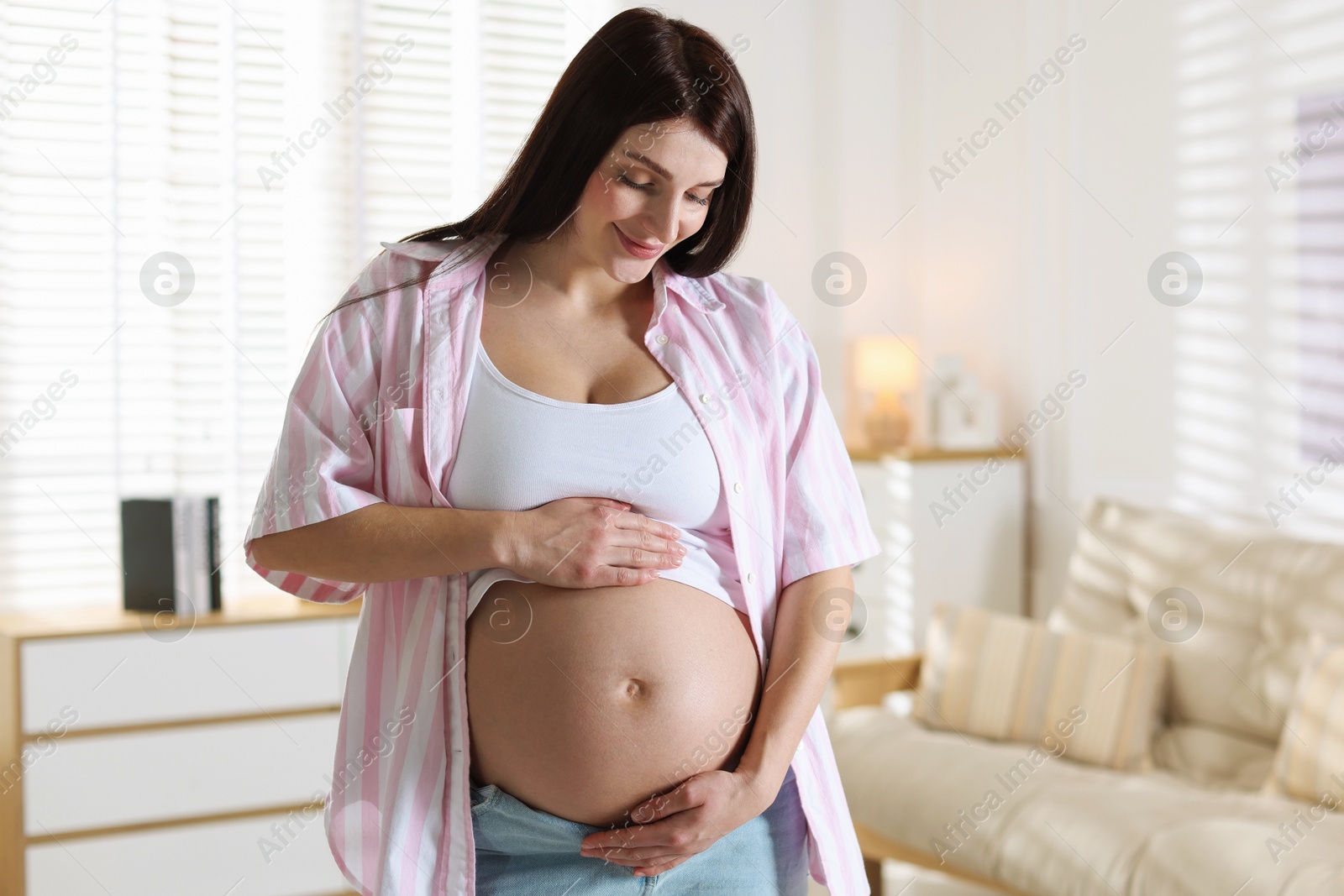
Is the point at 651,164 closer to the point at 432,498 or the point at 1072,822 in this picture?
the point at 432,498

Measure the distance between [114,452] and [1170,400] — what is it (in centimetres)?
276

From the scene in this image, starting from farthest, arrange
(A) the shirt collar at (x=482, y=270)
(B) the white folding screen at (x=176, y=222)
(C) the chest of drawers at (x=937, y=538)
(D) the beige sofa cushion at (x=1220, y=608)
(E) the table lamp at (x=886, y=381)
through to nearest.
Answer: (E) the table lamp at (x=886, y=381) → (C) the chest of drawers at (x=937, y=538) → (B) the white folding screen at (x=176, y=222) → (D) the beige sofa cushion at (x=1220, y=608) → (A) the shirt collar at (x=482, y=270)

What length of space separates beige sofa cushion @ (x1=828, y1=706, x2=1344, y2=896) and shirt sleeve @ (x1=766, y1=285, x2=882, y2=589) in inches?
45.4

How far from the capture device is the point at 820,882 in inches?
40.5

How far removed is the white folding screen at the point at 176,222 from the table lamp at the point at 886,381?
1.38 m

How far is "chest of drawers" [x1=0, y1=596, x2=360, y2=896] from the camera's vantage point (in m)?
2.48

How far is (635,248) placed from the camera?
1019mm

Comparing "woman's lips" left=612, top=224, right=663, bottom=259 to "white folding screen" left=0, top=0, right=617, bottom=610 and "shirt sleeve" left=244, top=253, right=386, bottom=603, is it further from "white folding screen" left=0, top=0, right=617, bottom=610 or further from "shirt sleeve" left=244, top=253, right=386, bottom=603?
"white folding screen" left=0, top=0, right=617, bottom=610

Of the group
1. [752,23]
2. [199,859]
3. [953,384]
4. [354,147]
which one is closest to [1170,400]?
[953,384]

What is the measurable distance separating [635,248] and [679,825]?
50cm

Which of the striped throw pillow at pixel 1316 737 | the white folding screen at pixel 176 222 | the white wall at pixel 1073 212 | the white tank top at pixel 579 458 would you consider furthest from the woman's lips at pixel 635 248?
the white folding screen at pixel 176 222

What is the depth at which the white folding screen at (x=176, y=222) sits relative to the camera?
287 centimetres

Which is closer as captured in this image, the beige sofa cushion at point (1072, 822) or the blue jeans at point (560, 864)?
the blue jeans at point (560, 864)

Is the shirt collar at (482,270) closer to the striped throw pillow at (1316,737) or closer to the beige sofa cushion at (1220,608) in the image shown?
the striped throw pillow at (1316,737)
